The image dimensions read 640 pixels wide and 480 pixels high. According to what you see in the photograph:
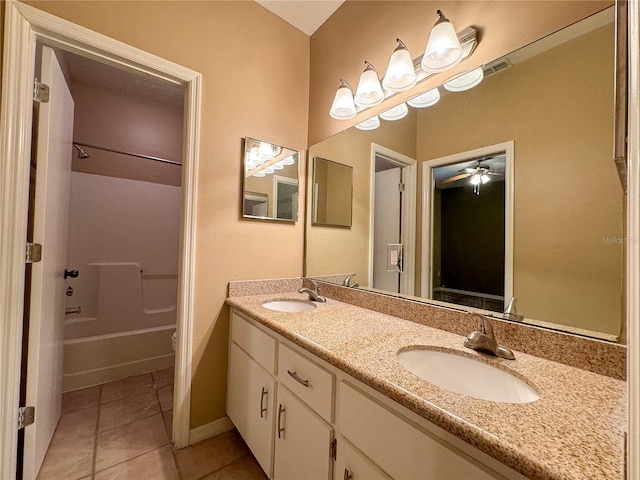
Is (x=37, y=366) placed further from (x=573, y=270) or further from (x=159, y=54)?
(x=573, y=270)

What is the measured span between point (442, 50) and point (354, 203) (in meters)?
0.84

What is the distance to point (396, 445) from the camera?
63 cm

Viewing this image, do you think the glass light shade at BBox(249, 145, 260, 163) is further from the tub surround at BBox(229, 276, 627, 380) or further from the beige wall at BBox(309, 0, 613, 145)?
the tub surround at BBox(229, 276, 627, 380)

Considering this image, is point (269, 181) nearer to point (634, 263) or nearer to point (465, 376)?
point (465, 376)

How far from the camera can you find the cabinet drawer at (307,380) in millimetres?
847

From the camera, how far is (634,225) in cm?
29

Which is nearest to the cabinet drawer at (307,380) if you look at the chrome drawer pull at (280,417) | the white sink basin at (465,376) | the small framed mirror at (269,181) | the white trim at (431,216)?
the chrome drawer pull at (280,417)

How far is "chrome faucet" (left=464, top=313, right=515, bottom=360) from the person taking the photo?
825 millimetres

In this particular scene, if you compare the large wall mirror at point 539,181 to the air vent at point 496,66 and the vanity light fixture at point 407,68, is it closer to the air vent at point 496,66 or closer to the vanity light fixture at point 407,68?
the air vent at point 496,66

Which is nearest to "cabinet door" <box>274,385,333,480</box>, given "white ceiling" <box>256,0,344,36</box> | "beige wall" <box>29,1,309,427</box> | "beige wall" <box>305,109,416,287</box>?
"beige wall" <box>29,1,309,427</box>

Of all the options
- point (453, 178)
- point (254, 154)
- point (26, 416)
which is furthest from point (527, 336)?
point (26, 416)

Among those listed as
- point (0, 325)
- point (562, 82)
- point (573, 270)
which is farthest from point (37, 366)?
point (562, 82)

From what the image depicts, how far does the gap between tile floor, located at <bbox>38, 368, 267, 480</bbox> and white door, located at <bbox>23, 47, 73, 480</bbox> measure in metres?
0.11

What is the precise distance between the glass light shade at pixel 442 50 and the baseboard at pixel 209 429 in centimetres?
216
